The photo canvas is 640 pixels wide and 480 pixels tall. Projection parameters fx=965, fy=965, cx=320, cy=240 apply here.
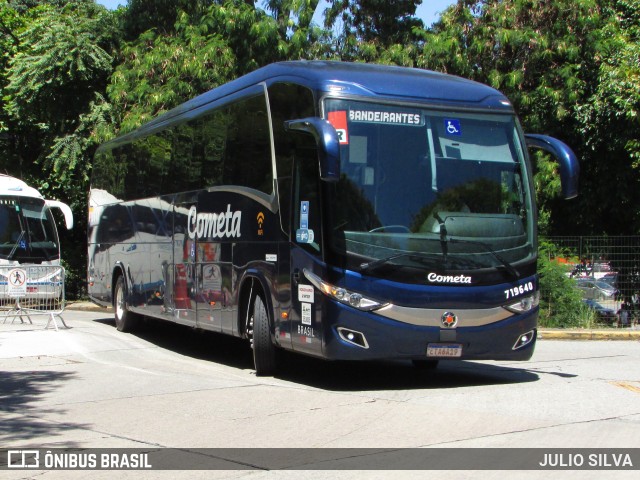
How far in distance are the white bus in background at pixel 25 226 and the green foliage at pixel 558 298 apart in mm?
13726

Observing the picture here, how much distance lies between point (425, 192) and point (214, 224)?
13.1 ft

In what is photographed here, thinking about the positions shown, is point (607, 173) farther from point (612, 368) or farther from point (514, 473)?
point (514, 473)

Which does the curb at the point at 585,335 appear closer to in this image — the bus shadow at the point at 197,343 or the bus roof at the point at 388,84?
the bus shadow at the point at 197,343

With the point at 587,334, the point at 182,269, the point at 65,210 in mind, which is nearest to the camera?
the point at 182,269

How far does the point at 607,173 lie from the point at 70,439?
674 inches

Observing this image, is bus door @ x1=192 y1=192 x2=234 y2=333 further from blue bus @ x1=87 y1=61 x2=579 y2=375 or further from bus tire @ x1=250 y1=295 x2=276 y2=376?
bus tire @ x1=250 y1=295 x2=276 y2=376

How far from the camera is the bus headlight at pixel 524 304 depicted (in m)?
11.0

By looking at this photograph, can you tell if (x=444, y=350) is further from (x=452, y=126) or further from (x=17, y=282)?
(x=17, y=282)

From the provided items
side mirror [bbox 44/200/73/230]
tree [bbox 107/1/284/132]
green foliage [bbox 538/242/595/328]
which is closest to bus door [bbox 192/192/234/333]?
green foliage [bbox 538/242/595/328]

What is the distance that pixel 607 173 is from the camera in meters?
22.5

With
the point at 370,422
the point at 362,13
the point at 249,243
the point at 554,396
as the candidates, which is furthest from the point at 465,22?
the point at 370,422

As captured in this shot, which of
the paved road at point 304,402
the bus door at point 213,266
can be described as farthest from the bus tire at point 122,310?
the bus door at point 213,266

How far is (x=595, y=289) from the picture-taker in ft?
65.9

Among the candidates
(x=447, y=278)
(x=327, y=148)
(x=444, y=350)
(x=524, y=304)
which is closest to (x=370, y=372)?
(x=444, y=350)
